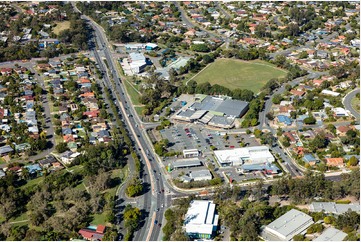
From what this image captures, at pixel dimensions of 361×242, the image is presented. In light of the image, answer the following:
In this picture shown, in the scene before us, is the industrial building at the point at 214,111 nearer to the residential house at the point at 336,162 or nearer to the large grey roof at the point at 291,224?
the residential house at the point at 336,162

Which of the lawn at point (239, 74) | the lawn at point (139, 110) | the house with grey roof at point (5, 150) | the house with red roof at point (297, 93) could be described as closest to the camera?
the house with grey roof at point (5, 150)

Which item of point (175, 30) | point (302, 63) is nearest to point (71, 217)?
point (302, 63)

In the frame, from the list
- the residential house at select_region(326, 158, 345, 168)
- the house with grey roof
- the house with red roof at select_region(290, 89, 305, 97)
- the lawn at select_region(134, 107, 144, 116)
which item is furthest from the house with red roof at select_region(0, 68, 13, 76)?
the residential house at select_region(326, 158, 345, 168)

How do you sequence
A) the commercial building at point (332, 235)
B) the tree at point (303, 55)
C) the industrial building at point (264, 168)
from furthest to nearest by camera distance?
the tree at point (303, 55) < the industrial building at point (264, 168) < the commercial building at point (332, 235)

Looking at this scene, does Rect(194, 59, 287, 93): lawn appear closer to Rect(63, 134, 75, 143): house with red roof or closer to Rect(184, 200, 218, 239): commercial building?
Rect(63, 134, 75, 143): house with red roof

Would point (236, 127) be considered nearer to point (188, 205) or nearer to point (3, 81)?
point (188, 205)

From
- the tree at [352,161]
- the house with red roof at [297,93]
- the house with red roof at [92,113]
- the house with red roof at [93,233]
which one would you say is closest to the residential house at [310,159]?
the tree at [352,161]

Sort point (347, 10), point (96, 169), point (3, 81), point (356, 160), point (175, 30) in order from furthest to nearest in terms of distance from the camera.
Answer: point (347, 10) < point (175, 30) < point (3, 81) < point (356, 160) < point (96, 169)
